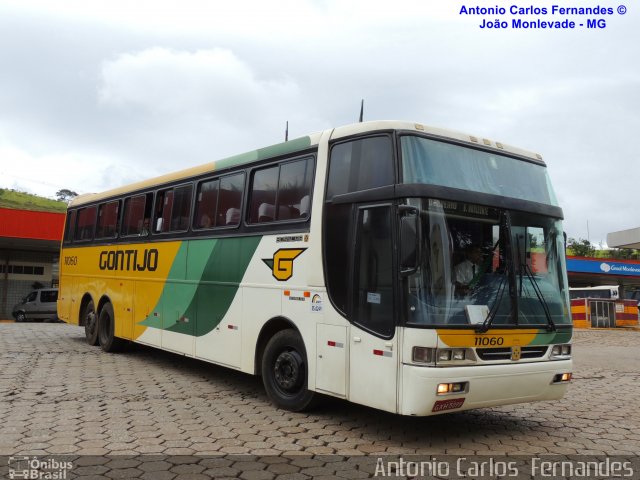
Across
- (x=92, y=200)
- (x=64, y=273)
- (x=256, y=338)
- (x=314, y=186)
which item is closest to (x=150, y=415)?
(x=256, y=338)

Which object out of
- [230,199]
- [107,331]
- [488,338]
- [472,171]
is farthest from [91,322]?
[488,338]

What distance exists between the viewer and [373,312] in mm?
5613

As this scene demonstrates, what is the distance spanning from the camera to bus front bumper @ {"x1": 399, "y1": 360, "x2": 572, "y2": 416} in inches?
201

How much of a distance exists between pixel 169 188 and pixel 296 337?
4.34 meters

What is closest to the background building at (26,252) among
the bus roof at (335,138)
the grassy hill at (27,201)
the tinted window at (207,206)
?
the bus roof at (335,138)

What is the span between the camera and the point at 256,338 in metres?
7.25

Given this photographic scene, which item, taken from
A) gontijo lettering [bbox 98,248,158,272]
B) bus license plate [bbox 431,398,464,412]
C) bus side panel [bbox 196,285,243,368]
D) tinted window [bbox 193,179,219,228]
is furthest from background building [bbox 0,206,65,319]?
bus license plate [bbox 431,398,464,412]

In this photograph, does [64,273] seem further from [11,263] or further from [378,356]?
[11,263]

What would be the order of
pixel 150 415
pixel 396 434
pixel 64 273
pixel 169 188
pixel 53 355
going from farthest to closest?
A: pixel 64 273 < pixel 53 355 < pixel 169 188 < pixel 150 415 < pixel 396 434

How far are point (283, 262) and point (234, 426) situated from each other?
1.96 m

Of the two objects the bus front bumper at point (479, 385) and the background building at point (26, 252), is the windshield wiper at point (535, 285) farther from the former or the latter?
the background building at point (26, 252)

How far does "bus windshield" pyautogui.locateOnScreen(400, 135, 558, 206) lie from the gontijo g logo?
1726mm

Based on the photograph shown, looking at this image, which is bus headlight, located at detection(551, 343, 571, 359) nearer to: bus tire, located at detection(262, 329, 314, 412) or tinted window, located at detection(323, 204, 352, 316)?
tinted window, located at detection(323, 204, 352, 316)

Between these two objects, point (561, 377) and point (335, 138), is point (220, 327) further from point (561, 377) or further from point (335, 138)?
point (561, 377)
